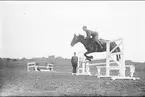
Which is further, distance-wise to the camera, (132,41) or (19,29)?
(132,41)

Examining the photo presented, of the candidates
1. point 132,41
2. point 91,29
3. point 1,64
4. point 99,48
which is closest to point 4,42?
point 1,64

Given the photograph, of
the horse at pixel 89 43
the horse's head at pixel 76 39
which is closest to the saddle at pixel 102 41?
the horse at pixel 89 43

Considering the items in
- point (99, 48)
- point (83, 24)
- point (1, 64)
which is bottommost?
point (1, 64)

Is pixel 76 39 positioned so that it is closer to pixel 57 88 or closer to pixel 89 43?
pixel 89 43

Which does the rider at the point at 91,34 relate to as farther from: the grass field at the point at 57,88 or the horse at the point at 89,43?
the grass field at the point at 57,88

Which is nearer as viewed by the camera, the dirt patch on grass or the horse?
the dirt patch on grass

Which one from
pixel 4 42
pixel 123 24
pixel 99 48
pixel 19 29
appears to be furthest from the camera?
pixel 99 48

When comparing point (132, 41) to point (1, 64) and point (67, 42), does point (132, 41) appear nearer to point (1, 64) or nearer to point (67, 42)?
point (67, 42)

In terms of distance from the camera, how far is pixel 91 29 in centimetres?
542

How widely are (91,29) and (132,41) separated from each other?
0.92 metres

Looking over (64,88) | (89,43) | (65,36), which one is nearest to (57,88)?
(64,88)

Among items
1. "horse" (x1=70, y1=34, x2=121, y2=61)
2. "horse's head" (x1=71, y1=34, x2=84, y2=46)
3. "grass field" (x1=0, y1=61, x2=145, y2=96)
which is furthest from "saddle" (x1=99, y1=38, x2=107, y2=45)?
"grass field" (x1=0, y1=61, x2=145, y2=96)

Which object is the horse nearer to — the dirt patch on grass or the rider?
the rider

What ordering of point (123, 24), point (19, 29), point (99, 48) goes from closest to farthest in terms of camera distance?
1. point (19, 29)
2. point (123, 24)
3. point (99, 48)
